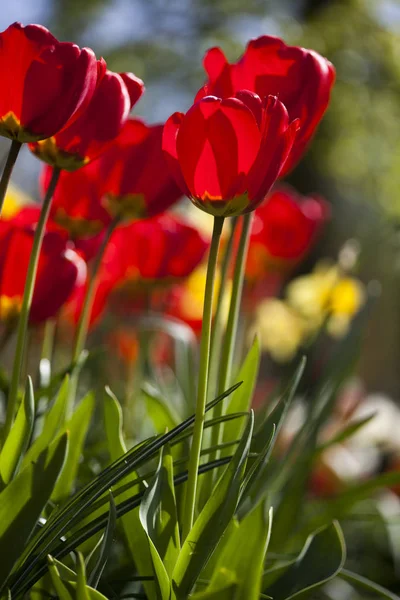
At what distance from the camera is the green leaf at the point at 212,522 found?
27cm

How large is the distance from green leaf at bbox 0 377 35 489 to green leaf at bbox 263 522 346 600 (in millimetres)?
125

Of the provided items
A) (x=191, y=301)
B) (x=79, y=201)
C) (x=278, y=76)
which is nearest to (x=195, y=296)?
(x=191, y=301)

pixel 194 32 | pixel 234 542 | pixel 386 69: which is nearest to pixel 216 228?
pixel 234 542

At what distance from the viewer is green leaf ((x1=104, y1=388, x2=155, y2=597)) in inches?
12.7

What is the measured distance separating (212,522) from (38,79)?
7.0 inches

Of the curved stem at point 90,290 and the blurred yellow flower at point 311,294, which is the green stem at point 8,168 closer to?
the curved stem at point 90,290

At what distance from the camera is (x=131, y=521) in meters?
0.32

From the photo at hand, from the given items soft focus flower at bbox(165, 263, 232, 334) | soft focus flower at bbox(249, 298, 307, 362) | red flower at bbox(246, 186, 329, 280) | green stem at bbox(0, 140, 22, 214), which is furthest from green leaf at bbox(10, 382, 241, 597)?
soft focus flower at bbox(249, 298, 307, 362)

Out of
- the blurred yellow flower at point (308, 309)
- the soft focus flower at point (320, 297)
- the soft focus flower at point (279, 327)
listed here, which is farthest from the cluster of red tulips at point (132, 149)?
the soft focus flower at point (279, 327)

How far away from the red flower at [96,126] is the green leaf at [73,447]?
0.40ft

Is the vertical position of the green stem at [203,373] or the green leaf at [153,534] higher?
the green stem at [203,373]

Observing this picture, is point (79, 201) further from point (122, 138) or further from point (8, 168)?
point (8, 168)

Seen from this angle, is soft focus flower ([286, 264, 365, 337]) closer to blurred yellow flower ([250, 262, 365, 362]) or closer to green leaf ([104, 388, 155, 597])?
blurred yellow flower ([250, 262, 365, 362])

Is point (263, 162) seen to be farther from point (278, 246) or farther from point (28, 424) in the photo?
point (278, 246)
